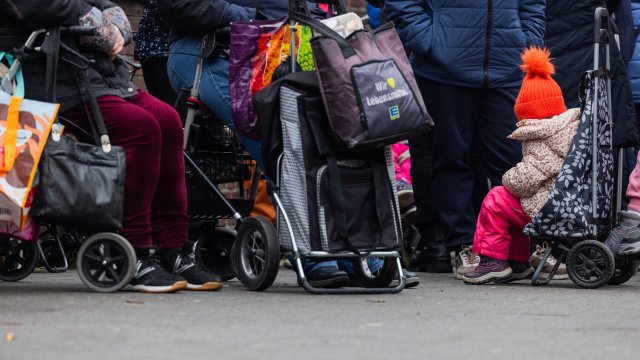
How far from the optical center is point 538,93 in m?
7.28

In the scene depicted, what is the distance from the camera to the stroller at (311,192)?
624cm

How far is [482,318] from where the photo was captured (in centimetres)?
531

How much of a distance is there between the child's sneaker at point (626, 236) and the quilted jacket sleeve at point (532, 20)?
1.35 m

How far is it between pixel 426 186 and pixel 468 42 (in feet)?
3.60

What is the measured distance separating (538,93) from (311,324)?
9.23ft

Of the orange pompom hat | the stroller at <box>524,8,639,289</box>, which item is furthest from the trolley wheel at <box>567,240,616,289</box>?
the orange pompom hat

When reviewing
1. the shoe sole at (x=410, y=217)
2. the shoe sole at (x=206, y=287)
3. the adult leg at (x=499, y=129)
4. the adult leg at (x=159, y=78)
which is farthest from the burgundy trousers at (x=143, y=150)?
the shoe sole at (x=410, y=217)

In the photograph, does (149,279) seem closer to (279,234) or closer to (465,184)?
(279,234)

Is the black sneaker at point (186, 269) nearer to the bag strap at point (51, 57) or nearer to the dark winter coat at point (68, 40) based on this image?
the dark winter coat at point (68, 40)

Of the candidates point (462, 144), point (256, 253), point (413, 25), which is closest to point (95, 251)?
point (256, 253)

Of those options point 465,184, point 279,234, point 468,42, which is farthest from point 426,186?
point 279,234

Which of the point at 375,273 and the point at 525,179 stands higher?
the point at 525,179

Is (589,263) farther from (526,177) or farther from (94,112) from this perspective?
(94,112)

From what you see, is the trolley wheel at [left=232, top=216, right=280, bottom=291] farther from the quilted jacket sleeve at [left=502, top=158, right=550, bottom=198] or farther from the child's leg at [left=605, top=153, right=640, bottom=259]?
the child's leg at [left=605, top=153, right=640, bottom=259]
